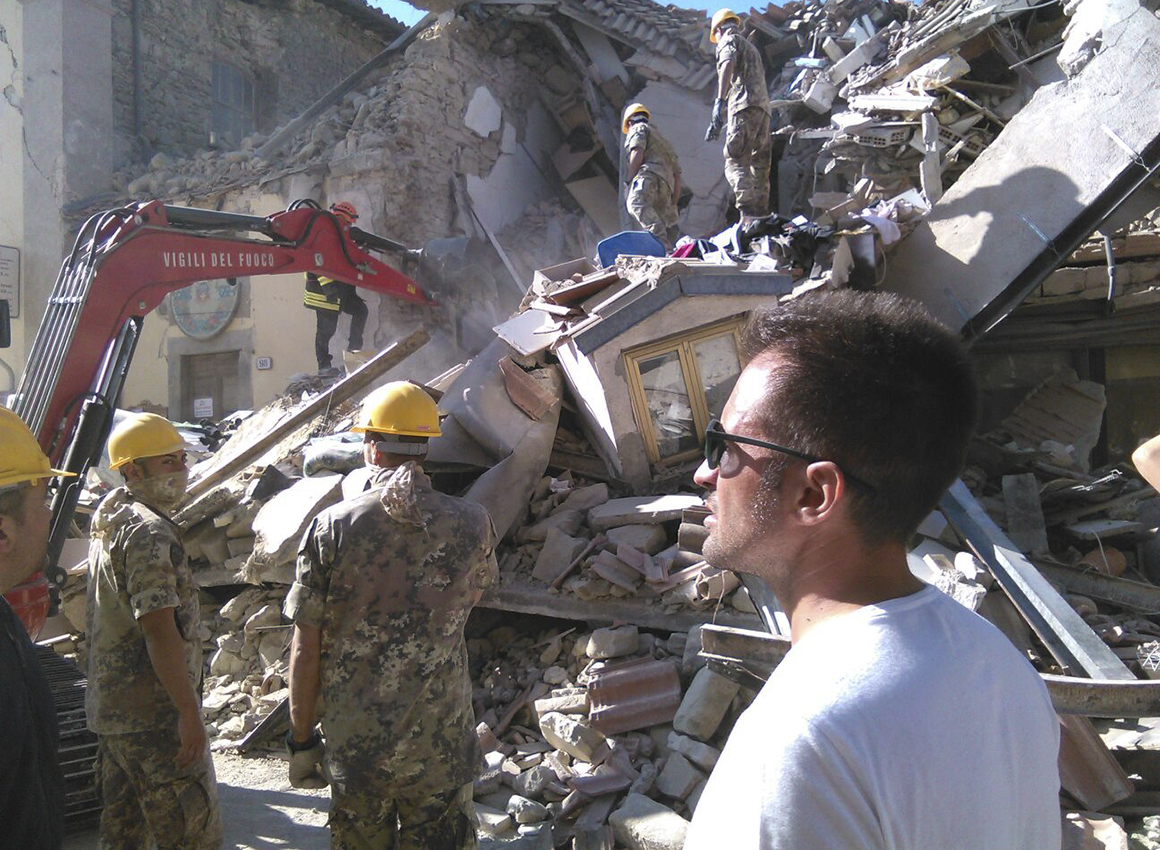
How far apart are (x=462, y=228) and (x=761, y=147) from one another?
5.46 m

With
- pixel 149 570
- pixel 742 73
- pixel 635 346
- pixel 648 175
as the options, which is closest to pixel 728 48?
pixel 742 73

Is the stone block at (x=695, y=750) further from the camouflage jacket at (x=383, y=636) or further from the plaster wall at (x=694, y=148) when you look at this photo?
the plaster wall at (x=694, y=148)

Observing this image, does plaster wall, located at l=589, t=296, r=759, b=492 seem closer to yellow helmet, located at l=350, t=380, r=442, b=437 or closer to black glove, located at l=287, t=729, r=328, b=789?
yellow helmet, located at l=350, t=380, r=442, b=437

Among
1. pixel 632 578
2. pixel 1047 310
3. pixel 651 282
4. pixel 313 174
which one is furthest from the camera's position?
pixel 313 174

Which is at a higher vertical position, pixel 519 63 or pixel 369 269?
pixel 519 63

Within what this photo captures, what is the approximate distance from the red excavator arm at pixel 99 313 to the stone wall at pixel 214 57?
33.2ft

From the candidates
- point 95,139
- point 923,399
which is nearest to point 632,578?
point 923,399

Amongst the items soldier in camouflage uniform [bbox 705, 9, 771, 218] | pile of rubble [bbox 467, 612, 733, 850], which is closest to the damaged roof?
soldier in camouflage uniform [bbox 705, 9, 771, 218]

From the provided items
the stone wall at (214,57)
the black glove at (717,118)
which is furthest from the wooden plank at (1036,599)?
the stone wall at (214,57)

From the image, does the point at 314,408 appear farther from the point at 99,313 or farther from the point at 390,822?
the point at 390,822

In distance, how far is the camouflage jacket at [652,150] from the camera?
355 inches

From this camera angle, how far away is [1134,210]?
22.5 ft

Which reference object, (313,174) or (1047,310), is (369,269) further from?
(1047,310)

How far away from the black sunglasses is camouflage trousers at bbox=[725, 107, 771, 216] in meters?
7.59
